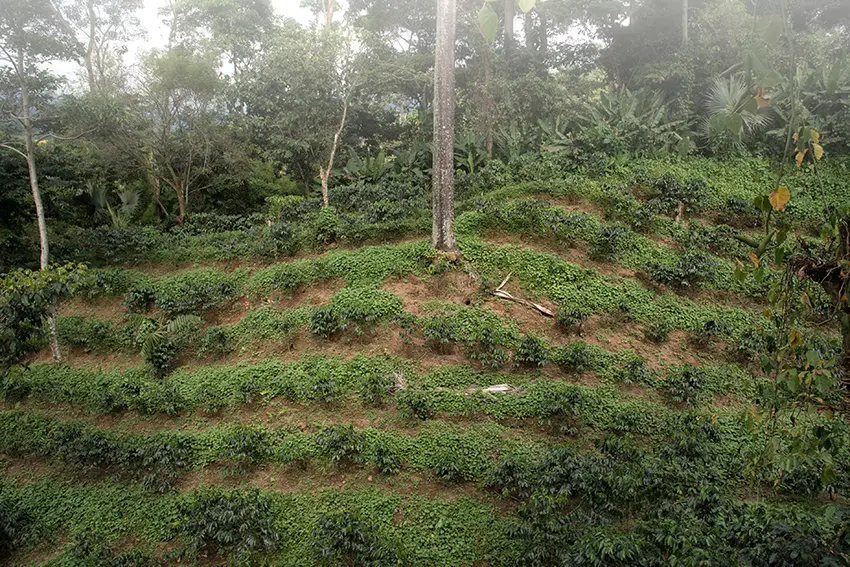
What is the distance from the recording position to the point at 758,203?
1.95 meters

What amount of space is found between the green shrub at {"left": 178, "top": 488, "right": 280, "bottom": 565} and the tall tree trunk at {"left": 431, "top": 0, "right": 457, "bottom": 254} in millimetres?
4575

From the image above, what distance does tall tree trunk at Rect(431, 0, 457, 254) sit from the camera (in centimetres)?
816

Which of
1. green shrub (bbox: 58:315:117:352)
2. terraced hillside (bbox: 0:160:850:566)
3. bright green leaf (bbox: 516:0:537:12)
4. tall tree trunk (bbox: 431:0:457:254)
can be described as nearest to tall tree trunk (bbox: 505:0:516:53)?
terraced hillside (bbox: 0:160:850:566)

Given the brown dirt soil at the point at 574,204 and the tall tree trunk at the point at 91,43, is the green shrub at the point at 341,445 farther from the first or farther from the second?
the tall tree trunk at the point at 91,43

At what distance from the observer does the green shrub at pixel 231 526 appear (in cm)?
500

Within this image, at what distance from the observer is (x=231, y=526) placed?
202 inches

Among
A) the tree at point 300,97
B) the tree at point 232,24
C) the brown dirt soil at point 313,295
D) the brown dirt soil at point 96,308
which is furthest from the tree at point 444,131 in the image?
the tree at point 232,24

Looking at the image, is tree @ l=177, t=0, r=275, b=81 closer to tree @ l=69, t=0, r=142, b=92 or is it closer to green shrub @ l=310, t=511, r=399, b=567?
tree @ l=69, t=0, r=142, b=92

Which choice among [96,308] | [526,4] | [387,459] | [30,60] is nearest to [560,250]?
[387,459]

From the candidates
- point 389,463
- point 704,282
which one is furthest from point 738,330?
point 389,463

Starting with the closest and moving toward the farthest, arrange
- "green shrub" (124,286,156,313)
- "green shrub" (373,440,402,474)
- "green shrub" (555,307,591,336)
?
1. "green shrub" (373,440,402,474)
2. "green shrub" (555,307,591,336)
3. "green shrub" (124,286,156,313)

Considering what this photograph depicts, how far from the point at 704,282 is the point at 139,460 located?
8.20 meters

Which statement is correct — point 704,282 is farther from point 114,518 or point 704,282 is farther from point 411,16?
point 411,16

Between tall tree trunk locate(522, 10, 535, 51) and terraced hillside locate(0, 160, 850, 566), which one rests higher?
tall tree trunk locate(522, 10, 535, 51)
